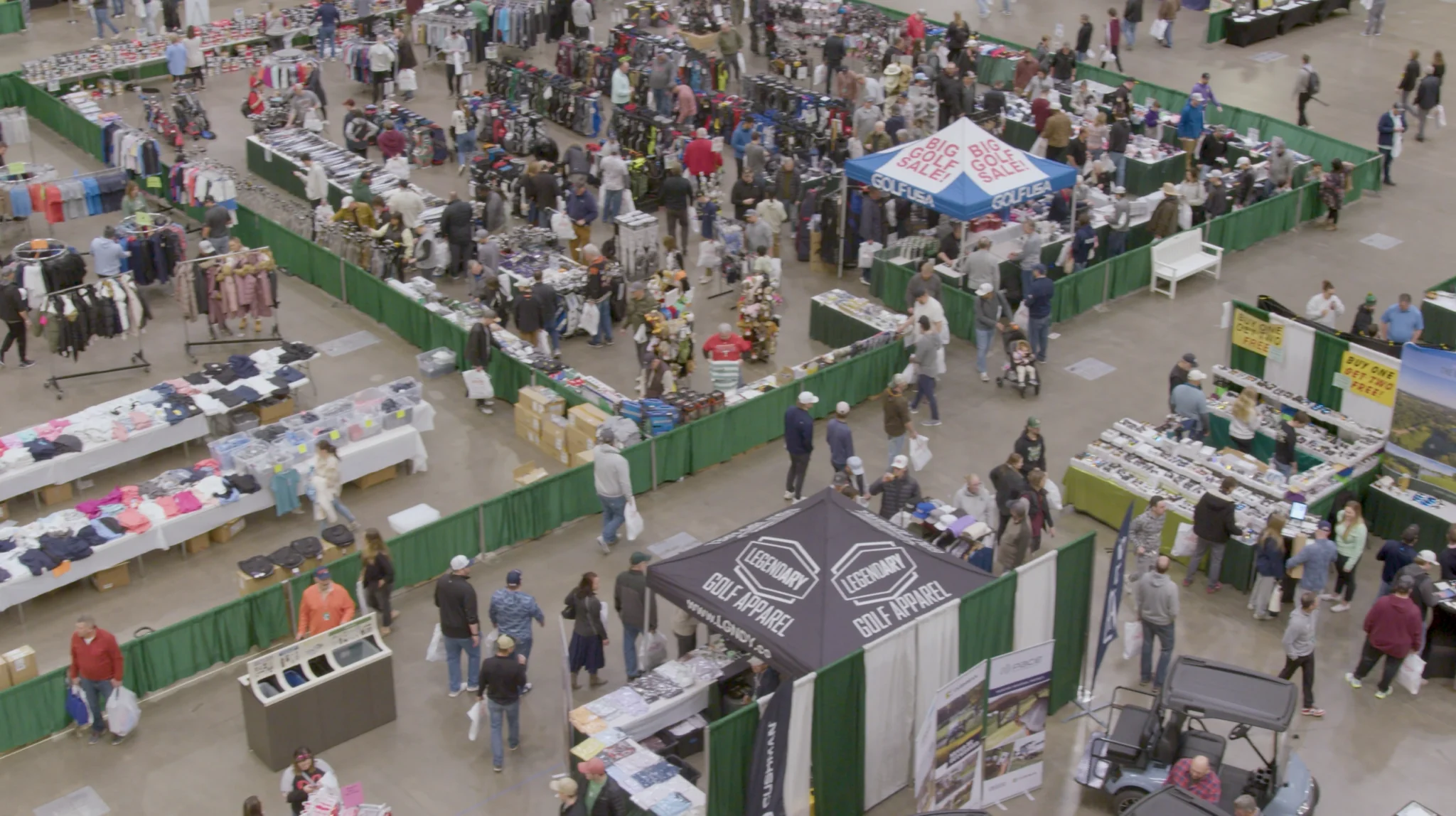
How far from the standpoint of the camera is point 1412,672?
1552 cm

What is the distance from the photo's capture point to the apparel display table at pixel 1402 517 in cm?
1764

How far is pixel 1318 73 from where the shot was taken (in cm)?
3375

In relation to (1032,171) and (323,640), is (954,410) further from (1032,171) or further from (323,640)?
(323,640)

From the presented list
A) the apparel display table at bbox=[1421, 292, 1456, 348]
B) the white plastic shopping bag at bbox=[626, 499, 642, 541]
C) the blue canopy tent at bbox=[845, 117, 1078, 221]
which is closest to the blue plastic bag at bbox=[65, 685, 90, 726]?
the white plastic shopping bag at bbox=[626, 499, 642, 541]

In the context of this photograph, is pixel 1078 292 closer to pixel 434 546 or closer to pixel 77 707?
pixel 434 546

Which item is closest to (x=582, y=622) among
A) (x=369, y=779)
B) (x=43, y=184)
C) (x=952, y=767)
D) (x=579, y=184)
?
(x=369, y=779)

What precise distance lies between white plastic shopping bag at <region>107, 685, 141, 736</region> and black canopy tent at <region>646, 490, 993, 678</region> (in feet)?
16.2

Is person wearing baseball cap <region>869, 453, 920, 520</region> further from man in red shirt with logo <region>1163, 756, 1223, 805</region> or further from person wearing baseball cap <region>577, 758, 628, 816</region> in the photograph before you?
person wearing baseball cap <region>577, 758, 628, 816</region>

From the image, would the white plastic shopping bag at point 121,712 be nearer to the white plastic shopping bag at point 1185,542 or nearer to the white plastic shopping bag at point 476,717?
the white plastic shopping bag at point 476,717

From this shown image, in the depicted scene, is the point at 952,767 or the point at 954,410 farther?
the point at 954,410

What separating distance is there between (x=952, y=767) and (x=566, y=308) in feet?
35.7

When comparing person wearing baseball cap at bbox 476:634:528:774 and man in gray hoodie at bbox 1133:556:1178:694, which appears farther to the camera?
man in gray hoodie at bbox 1133:556:1178:694

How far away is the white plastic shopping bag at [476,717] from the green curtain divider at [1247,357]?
37.6 feet

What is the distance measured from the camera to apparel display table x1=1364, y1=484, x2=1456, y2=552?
1764 centimetres
